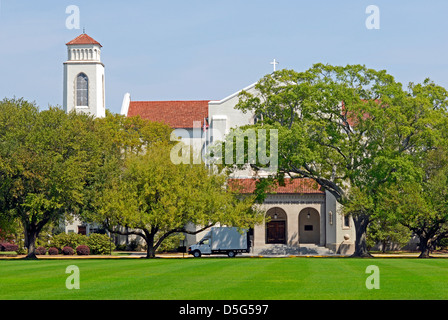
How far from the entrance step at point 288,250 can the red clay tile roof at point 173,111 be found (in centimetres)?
2190

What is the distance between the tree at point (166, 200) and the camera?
160ft

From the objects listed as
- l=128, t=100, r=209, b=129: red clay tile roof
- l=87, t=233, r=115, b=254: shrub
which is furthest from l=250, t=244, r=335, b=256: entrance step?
l=128, t=100, r=209, b=129: red clay tile roof

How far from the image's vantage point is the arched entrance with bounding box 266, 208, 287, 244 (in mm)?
66750

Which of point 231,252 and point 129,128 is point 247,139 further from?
point 129,128

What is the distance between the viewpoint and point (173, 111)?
80.6 meters

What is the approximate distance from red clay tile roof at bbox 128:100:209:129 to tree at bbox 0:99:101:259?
24.7 metres

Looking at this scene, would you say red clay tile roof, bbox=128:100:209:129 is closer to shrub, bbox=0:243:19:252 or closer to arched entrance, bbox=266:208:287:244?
arched entrance, bbox=266:208:287:244

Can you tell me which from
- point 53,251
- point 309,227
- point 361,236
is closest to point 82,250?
point 53,251

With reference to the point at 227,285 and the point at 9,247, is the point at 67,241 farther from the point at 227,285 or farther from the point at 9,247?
the point at 227,285

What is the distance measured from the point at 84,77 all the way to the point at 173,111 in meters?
11.4

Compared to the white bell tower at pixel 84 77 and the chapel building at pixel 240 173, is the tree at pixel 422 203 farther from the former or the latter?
the white bell tower at pixel 84 77

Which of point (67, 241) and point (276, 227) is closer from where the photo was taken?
point (67, 241)
